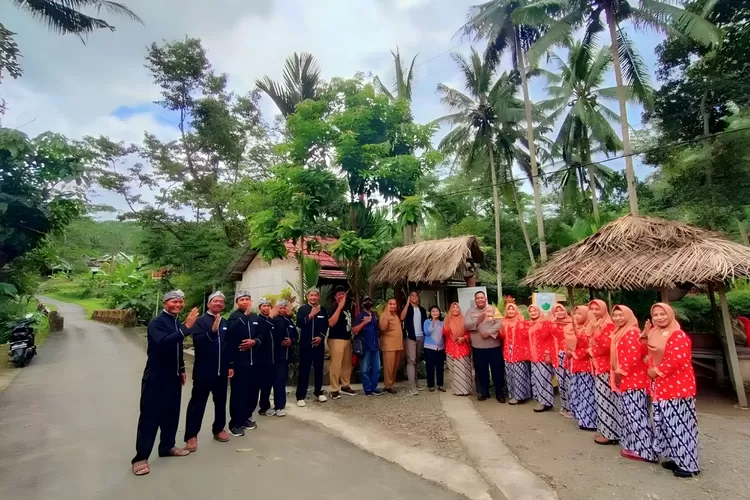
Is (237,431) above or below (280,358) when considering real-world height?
below

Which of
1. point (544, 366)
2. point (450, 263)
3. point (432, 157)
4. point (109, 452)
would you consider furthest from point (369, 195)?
point (109, 452)

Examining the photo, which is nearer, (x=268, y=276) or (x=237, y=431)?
(x=237, y=431)

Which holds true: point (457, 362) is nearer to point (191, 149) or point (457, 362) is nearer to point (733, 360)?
point (733, 360)

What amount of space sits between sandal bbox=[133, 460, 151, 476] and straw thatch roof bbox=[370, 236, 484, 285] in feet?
17.4

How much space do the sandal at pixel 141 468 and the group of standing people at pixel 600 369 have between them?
4.50 meters

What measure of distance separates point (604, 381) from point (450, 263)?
12.1 ft

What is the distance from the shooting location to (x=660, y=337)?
396 centimetres

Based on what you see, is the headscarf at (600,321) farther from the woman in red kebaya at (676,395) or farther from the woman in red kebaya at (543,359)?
the woman in red kebaya at (543,359)

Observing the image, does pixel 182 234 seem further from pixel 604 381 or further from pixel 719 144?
pixel 719 144

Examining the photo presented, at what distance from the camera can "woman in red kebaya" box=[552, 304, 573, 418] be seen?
18.8 feet

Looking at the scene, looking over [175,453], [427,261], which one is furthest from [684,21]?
[175,453]

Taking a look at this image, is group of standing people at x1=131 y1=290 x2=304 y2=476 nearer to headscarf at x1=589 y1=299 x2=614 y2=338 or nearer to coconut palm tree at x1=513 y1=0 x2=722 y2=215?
headscarf at x1=589 y1=299 x2=614 y2=338

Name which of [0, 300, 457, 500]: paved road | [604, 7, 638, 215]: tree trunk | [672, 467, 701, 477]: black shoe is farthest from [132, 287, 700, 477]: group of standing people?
[604, 7, 638, 215]: tree trunk

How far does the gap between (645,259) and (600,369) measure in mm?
3107
